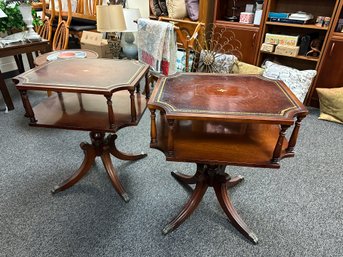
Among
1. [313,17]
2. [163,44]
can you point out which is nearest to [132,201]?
[163,44]

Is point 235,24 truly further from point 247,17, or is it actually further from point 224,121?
point 224,121

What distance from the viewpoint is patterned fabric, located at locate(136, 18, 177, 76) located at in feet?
7.79

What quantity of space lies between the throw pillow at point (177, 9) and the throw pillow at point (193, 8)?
54 mm

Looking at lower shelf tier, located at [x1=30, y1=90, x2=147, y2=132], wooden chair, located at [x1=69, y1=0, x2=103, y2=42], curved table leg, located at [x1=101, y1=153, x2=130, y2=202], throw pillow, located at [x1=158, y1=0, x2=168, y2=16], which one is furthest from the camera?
wooden chair, located at [x1=69, y1=0, x2=103, y2=42]

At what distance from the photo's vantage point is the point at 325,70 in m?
2.46

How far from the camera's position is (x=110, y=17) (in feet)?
7.75

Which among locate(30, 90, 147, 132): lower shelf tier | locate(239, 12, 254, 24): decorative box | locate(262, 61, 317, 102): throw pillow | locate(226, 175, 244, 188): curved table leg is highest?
locate(239, 12, 254, 24): decorative box

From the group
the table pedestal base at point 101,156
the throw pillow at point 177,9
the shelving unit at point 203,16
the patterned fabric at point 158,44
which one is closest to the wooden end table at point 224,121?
the table pedestal base at point 101,156

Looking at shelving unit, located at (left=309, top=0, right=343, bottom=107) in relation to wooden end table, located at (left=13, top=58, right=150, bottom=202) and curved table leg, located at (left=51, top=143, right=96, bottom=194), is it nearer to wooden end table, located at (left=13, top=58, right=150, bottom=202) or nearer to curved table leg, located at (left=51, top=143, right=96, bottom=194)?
wooden end table, located at (left=13, top=58, right=150, bottom=202)

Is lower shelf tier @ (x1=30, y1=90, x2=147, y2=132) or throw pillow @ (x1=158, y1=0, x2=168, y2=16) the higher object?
throw pillow @ (x1=158, y1=0, x2=168, y2=16)

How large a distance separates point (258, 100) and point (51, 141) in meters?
1.79

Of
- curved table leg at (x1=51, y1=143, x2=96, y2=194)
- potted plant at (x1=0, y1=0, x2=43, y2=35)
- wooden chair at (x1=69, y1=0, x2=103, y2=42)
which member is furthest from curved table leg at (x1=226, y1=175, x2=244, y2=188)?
wooden chair at (x1=69, y1=0, x2=103, y2=42)

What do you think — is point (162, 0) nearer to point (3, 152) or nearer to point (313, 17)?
point (313, 17)

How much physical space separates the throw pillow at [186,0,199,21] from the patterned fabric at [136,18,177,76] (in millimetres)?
714
